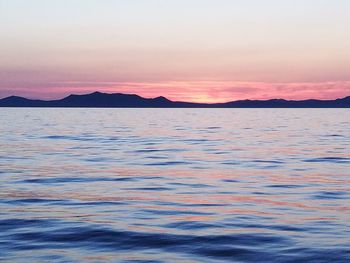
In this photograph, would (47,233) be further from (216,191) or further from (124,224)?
(216,191)

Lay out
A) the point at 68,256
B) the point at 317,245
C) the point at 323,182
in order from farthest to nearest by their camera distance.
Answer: the point at 323,182 < the point at 317,245 < the point at 68,256

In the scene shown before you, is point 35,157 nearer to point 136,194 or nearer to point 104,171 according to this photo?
point 104,171

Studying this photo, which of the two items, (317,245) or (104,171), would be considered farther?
(104,171)

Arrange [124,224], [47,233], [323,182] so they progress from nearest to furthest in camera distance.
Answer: [47,233], [124,224], [323,182]

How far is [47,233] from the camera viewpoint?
10.6 metres

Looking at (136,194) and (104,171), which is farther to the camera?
(104,171)

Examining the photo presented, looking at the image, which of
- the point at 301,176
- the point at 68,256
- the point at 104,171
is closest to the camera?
the point at 68,256

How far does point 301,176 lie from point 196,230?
965cm

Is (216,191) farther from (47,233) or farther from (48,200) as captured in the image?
(47,233)

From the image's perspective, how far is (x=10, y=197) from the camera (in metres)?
14.7

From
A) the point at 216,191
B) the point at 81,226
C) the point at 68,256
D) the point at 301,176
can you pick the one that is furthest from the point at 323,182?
the point at 68,256

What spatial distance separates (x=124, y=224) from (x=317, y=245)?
13.2ft

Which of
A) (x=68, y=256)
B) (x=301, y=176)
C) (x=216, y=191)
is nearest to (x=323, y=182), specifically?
(x=301, y=176)

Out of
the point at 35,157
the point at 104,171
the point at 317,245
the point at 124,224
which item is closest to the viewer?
the point at 317,245
